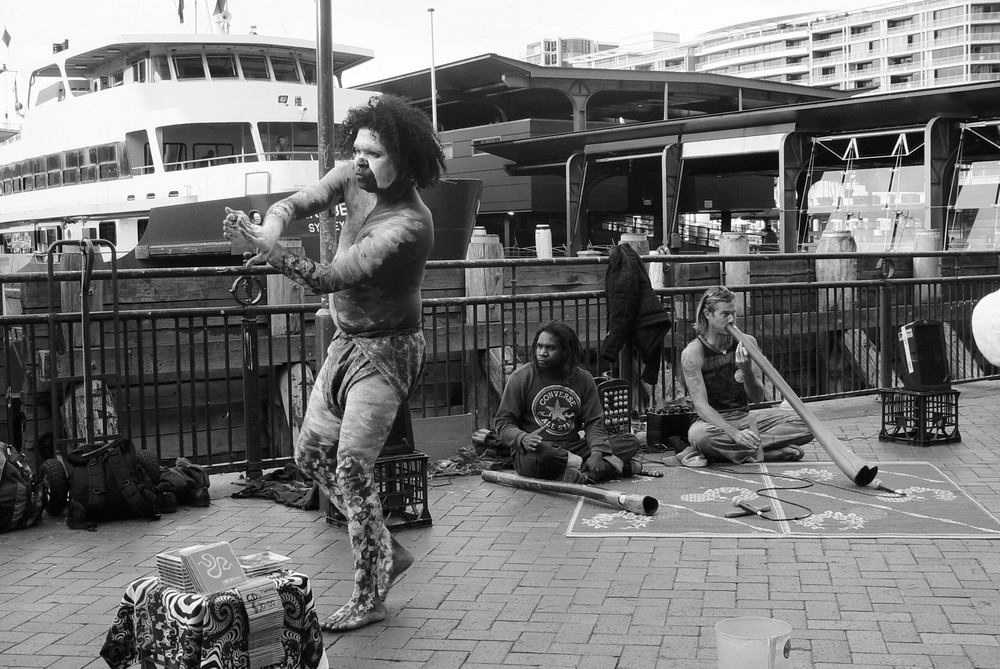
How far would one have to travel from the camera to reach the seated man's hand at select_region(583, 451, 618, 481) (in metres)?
7.72

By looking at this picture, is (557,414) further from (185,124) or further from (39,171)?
(39,171)

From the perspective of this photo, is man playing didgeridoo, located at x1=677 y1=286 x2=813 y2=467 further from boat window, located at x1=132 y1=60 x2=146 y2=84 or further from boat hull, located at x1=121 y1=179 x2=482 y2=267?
boat window, located at x1=132 y1=60 x2=146 y2=84

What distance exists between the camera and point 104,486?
687cm

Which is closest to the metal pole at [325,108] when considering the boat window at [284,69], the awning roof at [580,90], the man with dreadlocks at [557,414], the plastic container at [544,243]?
the man with dreadlocks at [557,414]

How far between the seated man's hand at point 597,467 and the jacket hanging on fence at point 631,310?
1.77 meters

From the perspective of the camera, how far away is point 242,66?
23.3 meters

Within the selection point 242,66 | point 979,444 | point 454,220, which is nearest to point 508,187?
point 242,66

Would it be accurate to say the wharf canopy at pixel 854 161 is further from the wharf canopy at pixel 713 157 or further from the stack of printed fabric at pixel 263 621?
the stack of printed fabric at pixel 263 621

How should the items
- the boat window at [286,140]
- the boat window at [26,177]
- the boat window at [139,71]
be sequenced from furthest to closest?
the boat window at [26,177] < the boat window at [139,71] < the boat window at [286,140]

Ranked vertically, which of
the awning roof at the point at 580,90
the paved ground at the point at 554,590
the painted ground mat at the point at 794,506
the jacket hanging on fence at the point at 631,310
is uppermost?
the awning roof at the point at 580,90

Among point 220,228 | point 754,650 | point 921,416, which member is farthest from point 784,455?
point 220,228

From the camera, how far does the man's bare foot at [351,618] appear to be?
4.75 m

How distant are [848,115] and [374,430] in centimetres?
2089

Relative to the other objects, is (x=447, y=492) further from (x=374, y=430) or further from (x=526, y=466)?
(x=374, y=430)
